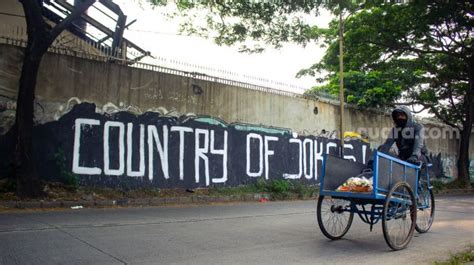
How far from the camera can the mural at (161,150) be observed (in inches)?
419

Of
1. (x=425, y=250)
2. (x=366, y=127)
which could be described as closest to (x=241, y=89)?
(x=366, y=127)

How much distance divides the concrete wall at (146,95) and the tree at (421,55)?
15.2 ft

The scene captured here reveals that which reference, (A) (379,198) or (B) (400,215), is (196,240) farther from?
(B) (400,215)

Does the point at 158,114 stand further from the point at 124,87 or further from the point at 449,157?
the point at 449,157

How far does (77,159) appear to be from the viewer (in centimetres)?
1072

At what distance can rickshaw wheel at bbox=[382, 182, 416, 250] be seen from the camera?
224 inches

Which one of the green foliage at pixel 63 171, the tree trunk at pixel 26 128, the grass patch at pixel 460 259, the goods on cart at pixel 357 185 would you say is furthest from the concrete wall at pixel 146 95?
the grass patch at pixel 460 259

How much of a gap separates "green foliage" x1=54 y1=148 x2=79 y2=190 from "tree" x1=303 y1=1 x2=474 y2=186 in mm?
13551

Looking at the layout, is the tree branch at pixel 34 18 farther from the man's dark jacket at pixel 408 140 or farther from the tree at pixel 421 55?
the tree at pixel 421 55

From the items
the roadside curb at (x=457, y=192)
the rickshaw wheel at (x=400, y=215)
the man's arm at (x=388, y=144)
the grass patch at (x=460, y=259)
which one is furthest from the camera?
the roadside curb at (x=457, y=192)

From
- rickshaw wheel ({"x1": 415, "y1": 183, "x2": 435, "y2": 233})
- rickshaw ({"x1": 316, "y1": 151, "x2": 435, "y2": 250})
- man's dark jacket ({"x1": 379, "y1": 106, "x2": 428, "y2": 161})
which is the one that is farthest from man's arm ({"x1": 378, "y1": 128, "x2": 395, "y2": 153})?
rickshaw wheel ({"x1": 415, "y1": 183, "x2": 435, "y2": 233})

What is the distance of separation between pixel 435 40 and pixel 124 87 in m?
14.9

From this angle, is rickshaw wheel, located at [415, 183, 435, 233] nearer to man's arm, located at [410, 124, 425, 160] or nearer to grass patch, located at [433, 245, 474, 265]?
man's arm, located at [410, 124, 425, 160]

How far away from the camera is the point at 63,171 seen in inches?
410
